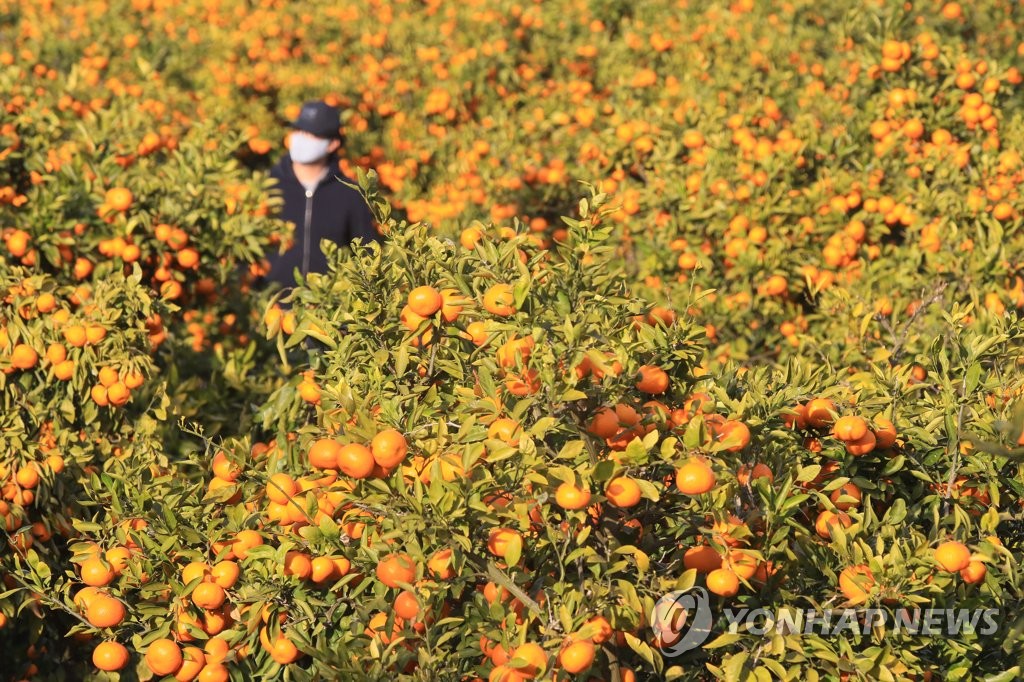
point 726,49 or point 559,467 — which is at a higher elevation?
point 559,467

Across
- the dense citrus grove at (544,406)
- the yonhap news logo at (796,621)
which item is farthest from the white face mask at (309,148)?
the yonhap news logo at (796,621)

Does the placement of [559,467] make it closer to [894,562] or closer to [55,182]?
[894,562]

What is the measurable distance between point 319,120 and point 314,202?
415 mm

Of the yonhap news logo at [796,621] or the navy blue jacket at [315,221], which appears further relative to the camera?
the navy blue jacket at [315,221]

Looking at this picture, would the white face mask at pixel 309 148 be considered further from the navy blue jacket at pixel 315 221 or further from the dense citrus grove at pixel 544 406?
the dense citrus grove at pixel 544 406

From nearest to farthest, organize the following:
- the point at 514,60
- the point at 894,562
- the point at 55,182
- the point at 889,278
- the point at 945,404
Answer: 1. the point at 894,562
2. the point at 945,404
3. the point at 55,182
4. the point at 889,278
5. the point at 514,60

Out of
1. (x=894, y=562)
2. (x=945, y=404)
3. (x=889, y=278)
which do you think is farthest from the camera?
(x=889, y=278)

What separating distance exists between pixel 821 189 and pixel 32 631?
3999 millimetres

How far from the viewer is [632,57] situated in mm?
8117

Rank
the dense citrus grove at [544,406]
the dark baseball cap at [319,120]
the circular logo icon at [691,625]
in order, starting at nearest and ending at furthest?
the dense citrus grove at [544,406], the circular logo icon at [691,625], the dark baseball cap at [319,120]

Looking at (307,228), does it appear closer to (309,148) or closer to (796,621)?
(309,148)

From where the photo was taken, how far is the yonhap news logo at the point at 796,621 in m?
2.27

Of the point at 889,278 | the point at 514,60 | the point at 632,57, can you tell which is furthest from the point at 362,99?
the point at 889,278

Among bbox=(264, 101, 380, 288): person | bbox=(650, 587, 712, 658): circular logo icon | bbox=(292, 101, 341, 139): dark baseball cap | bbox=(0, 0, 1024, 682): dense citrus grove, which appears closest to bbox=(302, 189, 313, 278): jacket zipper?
bbox=(264, 101, 380, 288): person
